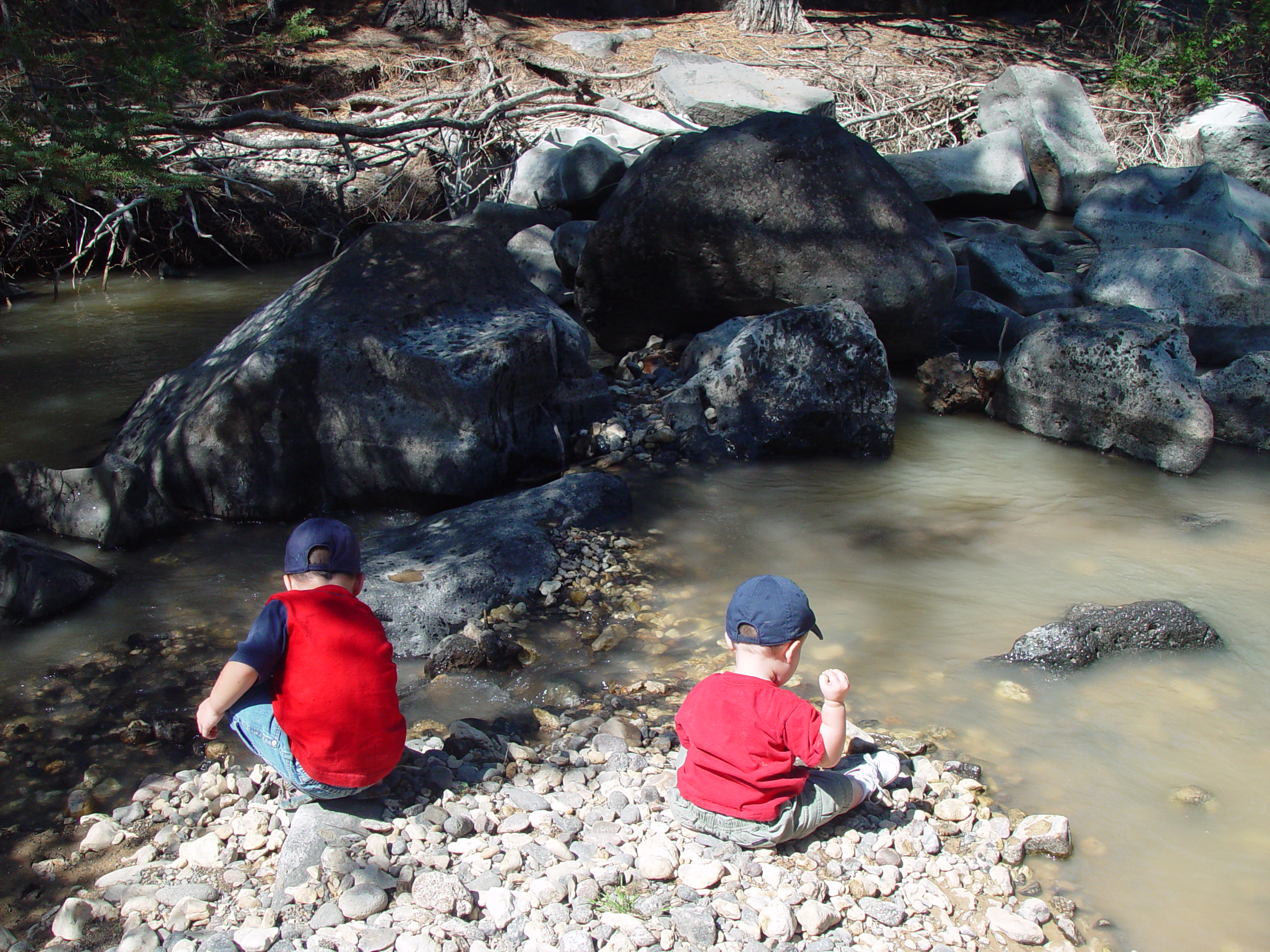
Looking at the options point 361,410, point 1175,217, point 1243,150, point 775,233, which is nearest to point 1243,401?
point 775,233

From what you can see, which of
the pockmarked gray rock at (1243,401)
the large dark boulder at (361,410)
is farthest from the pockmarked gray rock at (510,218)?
the pockmarked gray rock at (1243,401)

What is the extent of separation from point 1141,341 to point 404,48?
1177cm

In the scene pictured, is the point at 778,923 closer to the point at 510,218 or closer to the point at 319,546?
the point at 319,546

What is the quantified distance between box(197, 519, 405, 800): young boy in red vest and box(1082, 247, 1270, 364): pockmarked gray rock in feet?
22.8

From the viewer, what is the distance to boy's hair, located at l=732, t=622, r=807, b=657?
2748mm

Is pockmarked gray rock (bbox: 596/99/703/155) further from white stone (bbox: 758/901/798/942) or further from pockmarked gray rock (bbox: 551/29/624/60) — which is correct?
white stone (bbox: 758/901/798/942)

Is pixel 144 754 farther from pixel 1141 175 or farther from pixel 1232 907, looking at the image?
pixel 1141 175

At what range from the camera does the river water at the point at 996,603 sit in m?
3.00

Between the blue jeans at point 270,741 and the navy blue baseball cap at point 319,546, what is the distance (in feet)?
1.20

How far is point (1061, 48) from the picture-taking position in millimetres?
16266

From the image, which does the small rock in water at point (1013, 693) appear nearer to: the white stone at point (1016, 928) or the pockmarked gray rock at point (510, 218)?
the white stone at point (1016, 928)

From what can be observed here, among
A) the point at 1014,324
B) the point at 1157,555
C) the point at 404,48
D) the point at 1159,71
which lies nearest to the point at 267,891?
the point at 1157,555

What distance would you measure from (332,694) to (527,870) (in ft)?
Answer: 2.40

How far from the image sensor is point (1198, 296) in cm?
757
